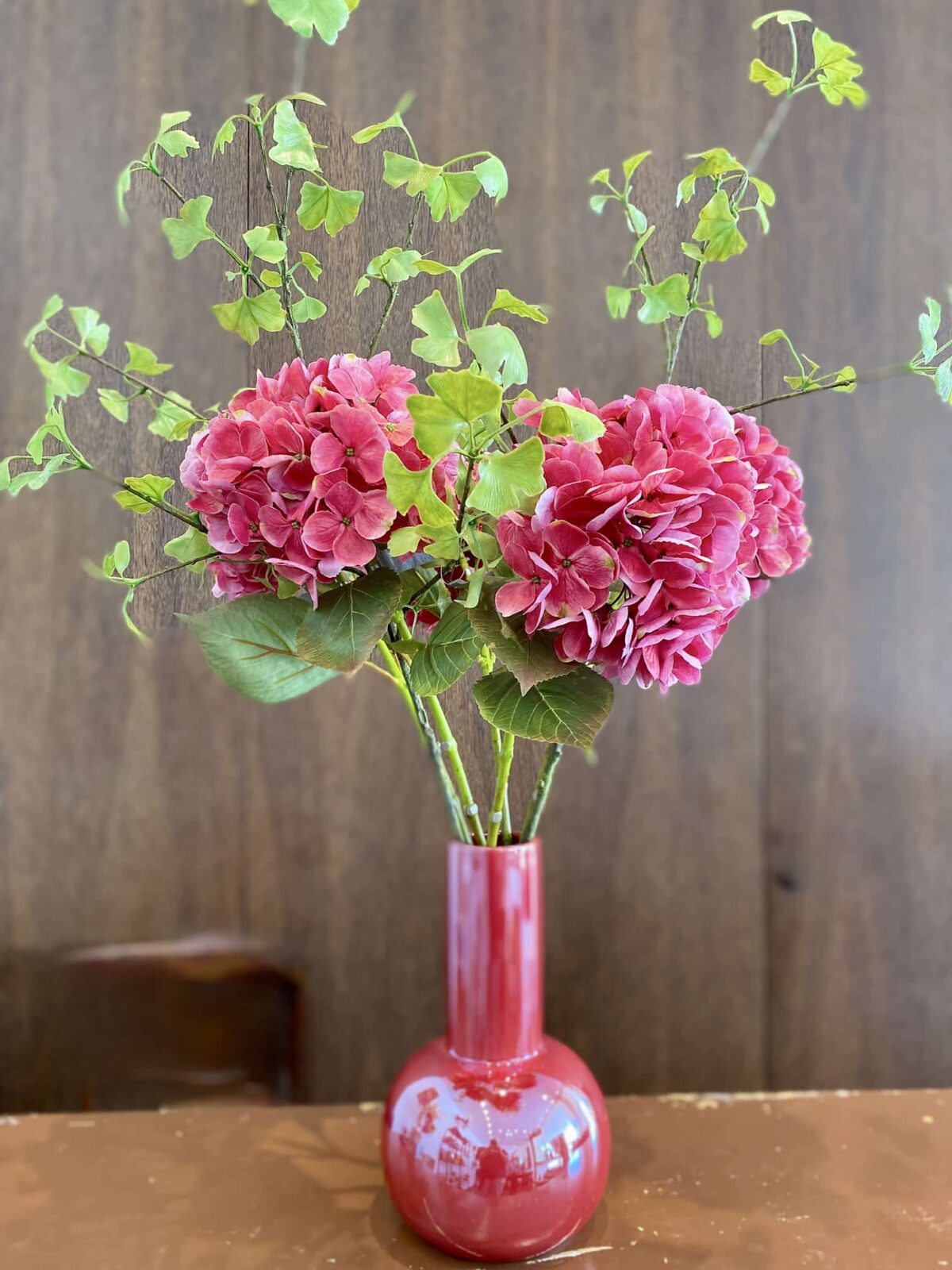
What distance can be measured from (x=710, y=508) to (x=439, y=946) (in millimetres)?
781

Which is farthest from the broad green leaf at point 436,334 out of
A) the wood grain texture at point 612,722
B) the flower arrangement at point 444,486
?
the wood grain texture at point 612,722

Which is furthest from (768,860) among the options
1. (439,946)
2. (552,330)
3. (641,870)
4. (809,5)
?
(809,5)

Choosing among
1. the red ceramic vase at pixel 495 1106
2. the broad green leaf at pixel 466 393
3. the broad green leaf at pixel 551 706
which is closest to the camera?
the broad green leaf at pixel 466 393

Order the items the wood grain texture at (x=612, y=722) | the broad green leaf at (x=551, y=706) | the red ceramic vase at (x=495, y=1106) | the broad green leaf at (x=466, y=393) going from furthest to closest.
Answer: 1. the wood grain texture at (x=612, y=722)
2. the red ceramic vase at (x=495, y=1106)
3. the broad green leaf at (x=551, y=706)
4. the broad green leaf at (x=466, y=393)

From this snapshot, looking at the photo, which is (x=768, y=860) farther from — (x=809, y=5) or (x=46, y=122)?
(x=46, y=122)

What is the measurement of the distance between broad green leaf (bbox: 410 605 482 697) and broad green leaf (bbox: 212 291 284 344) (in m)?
0.21

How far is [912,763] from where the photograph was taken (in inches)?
45.2

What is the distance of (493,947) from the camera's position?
0.66 m

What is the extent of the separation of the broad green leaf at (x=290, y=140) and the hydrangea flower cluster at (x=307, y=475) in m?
0.13

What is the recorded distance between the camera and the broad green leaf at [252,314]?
1.90 ft

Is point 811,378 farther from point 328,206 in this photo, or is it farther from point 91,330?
point 91,330

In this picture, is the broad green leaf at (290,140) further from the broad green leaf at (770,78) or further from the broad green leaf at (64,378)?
the broad green leaf at (770,78)

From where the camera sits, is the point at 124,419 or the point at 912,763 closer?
the point at 124,419

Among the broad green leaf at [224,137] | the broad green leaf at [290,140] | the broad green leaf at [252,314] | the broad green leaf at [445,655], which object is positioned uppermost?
the broad green leaf at [224,137]
